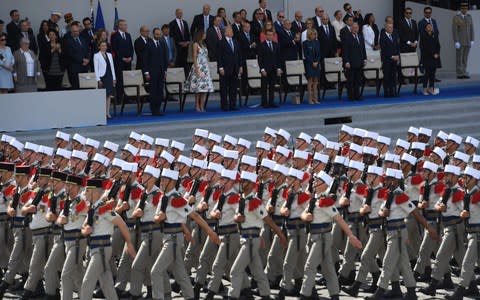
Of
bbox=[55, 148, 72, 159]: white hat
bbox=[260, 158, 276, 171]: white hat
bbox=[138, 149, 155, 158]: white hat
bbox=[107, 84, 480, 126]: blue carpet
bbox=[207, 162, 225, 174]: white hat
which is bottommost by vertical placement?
bbox=[107, 84, 480, 126]: blue carpet

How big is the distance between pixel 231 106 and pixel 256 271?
9.32 meters

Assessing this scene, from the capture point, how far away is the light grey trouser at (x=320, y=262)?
534 inches

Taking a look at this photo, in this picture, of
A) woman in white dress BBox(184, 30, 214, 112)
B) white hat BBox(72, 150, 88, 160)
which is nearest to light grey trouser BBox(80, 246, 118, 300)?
white hat BBox(72, 150, 88, 160)

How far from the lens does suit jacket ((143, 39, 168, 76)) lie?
21.6 m

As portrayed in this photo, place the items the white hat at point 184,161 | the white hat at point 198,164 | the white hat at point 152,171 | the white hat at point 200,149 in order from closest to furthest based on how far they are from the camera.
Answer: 1. the white hat at point 152,171
2. the white hat at point 198,164
3. the white hat at point 184,161
4. the white hat at point 200,149

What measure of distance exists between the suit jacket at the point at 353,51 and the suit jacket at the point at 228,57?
7.82 feet

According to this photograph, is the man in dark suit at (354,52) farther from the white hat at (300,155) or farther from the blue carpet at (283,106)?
the white hat at (300,155)

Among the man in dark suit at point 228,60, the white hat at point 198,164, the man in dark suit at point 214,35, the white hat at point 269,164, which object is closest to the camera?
the white hat at point 269,164

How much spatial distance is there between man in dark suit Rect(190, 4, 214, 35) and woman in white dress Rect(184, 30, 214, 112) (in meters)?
1.31

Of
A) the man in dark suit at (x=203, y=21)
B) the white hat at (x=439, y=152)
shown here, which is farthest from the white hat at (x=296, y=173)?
the man in dark suit at (x=203, y=21)

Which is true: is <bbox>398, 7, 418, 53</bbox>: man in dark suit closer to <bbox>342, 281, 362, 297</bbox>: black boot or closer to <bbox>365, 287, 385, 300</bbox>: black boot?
<bbox>342, 281, 362, 297</bbox>: black boot

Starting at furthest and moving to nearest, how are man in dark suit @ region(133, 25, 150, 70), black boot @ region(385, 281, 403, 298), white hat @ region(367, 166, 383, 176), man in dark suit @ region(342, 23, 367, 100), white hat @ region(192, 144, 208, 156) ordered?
man in dark suit @ region(342, 23, 367, 100)
man in dark suit @ region(133, 25, 150, 70)
white hat @ region(192, 144, 208, 156)
white hat @ region(367, 166, 383, 176)
black boot @ region(385, 281, 403, 298)

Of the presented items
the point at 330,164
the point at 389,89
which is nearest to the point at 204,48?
the point at 389,89

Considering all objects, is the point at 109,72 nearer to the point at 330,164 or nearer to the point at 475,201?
the point at 330,164
